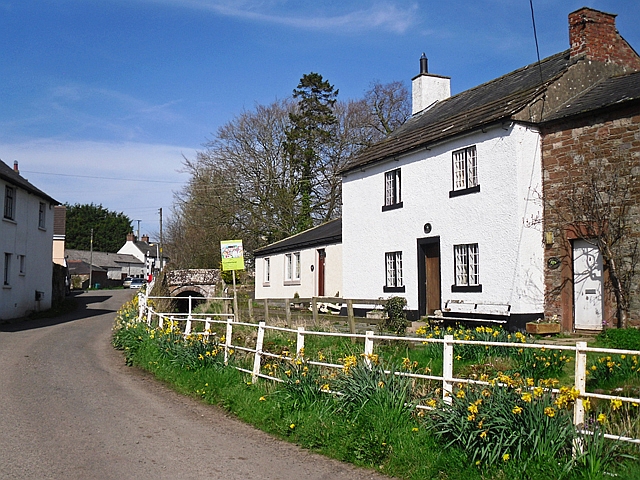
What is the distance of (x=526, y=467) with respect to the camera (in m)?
5.61

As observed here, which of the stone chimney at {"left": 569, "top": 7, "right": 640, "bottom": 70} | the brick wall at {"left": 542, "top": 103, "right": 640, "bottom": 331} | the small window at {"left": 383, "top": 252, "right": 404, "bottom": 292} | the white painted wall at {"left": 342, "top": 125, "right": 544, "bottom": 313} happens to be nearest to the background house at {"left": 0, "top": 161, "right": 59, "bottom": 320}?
the white painted wall at {"left": 342, "top": 125, "right": 544, "bottom": 313}

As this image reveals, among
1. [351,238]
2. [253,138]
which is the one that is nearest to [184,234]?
[253,138]

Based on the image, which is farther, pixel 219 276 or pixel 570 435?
pixel 219 276

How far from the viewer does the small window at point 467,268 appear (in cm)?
1852

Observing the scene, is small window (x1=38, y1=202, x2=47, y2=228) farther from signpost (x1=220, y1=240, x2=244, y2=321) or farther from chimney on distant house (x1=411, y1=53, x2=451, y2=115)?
chimney on distant house (x1=411, y1=53, x2=451, y2=115)

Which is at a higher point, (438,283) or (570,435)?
(438,283)

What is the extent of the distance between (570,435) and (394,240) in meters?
16.4

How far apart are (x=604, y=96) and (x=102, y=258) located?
82950 mm

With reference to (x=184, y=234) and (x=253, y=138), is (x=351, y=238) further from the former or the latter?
(x=184, y=234)

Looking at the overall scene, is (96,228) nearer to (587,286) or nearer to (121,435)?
(587,286)

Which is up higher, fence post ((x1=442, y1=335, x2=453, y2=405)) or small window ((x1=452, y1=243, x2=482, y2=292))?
small window ((x1=452, y1=243, x2=482, y2=292))

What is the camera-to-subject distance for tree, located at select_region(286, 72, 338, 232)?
146 ft

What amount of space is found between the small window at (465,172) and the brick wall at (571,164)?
78.9 inches

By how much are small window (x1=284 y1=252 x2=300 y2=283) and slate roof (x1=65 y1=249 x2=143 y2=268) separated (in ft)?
200
